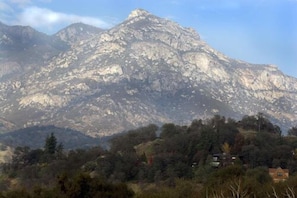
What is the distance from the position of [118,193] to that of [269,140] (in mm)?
73633

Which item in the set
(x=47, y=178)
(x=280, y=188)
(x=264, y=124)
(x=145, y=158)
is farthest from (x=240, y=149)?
(x=280, y=188)

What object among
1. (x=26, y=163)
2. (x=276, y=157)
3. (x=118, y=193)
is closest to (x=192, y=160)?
(x=276, y=157)

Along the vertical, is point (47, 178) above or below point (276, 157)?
below

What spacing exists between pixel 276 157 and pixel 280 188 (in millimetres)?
54517

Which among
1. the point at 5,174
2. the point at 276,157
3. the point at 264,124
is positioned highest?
the point at 264,124

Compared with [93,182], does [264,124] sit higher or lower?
higher

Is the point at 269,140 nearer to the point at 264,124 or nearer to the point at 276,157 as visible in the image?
the point at 276,157

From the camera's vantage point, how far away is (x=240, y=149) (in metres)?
113

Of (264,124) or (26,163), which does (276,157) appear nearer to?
(264,124)

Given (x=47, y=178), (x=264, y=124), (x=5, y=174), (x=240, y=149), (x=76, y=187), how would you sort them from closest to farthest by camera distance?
(x=76, y=187) → (x=47, y=178) → (x=240, y=149) → (x=5, y=174) → (x=264, y=124)

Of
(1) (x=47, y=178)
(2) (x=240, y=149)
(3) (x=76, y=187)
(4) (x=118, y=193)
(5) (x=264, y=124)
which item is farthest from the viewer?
(5) (x=264, y=124)

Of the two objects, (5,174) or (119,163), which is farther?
(5,174)

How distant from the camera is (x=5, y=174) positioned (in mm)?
123375

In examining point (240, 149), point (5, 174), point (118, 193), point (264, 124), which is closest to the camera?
point (118, 193)
